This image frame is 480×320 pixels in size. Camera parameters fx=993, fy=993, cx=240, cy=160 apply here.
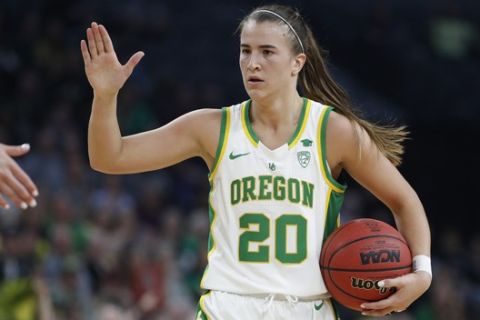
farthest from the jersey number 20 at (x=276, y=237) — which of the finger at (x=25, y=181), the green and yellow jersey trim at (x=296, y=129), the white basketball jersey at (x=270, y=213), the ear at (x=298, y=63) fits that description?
the finger at (x=25, y=181)

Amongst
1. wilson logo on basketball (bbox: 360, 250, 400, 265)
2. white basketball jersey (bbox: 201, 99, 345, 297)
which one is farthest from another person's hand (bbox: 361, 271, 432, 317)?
white basketball jersey (bbox: 201, 99, 345, 297)

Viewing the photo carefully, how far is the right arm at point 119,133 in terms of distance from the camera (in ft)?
15.0

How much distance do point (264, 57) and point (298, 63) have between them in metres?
0.25

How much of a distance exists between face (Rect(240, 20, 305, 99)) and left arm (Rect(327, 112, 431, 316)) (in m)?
0.36

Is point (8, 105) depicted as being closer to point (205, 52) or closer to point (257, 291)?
point (205, 52)

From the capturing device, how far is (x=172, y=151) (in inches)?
191

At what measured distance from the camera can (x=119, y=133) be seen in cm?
471

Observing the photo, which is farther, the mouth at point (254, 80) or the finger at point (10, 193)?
the mouth at point (254, 80)

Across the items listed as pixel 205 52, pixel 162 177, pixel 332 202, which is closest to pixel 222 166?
pixel 332 202

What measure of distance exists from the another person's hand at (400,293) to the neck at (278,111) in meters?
0.93

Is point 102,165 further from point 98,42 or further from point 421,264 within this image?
point 421,264

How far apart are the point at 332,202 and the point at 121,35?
346 inches

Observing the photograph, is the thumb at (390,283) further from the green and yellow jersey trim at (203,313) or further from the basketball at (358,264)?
the green and yellow jersey trim at (203,313)

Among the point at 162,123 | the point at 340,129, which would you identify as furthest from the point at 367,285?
the point at 162,123
